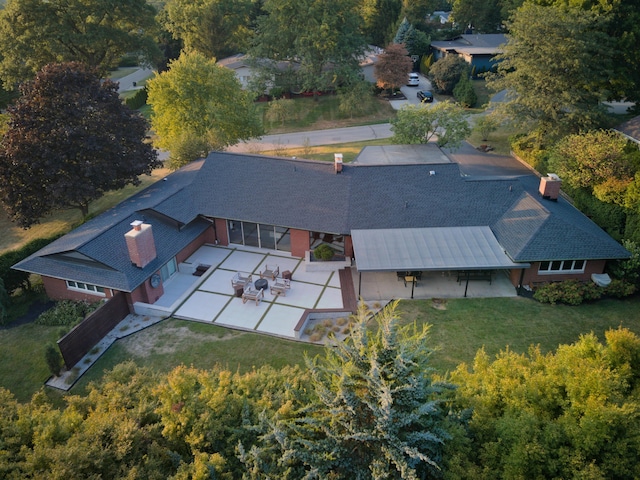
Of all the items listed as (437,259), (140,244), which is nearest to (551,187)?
(437,259)

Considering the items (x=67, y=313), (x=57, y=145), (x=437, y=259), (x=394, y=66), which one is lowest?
(x=67, y=313)

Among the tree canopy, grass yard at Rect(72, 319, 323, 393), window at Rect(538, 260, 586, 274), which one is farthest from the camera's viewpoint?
window at Rect(538, 260, 586, 274)

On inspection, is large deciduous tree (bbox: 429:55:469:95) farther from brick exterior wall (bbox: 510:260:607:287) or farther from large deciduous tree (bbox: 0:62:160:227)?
large deciduous tree (bbox: 0:62:160:227)

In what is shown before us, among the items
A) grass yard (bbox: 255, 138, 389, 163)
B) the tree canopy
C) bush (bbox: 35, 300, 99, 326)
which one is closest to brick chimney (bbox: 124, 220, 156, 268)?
bush (bbox: 35, 300, 99, 326)

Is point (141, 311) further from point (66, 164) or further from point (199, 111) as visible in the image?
point (199, 111)

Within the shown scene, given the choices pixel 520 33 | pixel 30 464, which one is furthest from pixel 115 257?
pixel 520 33

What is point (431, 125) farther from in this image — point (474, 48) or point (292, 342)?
point (474, 48)
